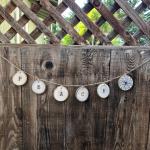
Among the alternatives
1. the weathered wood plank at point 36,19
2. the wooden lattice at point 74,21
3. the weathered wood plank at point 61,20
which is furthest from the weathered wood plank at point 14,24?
the weathered wood plank at point 61,20

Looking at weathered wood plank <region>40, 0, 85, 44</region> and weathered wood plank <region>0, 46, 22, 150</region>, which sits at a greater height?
weathered wood plank <region>40, 0, 85, 44</region>

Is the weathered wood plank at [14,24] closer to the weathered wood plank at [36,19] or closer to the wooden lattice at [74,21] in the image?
the wooden lattice at [74,21]

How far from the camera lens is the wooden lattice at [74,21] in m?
2.32

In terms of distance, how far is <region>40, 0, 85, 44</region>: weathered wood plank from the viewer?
2.31 metres

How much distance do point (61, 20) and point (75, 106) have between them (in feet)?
2.19

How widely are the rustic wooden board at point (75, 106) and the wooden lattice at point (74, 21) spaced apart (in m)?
0.09

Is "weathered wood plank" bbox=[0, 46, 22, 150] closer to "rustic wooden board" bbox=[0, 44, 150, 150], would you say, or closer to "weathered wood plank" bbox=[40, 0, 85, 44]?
"rustic wooden board" bbox=[0, 44, 150, 150]

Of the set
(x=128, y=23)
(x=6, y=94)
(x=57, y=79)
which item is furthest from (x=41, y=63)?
(x=128, y=23)

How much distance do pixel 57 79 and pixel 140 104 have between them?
682 millimetres

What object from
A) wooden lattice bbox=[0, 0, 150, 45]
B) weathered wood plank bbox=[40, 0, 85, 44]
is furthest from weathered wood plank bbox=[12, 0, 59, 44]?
weathered wood plank bbox=[40, 0, 85, 44]

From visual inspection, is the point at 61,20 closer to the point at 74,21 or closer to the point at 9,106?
the point at 74,21

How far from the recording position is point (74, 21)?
2.37 meters

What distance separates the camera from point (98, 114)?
7.90 ft

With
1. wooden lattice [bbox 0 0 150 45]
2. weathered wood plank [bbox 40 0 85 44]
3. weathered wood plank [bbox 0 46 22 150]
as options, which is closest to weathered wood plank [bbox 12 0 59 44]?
wooden lattice [bbox 0 0 150 45]
